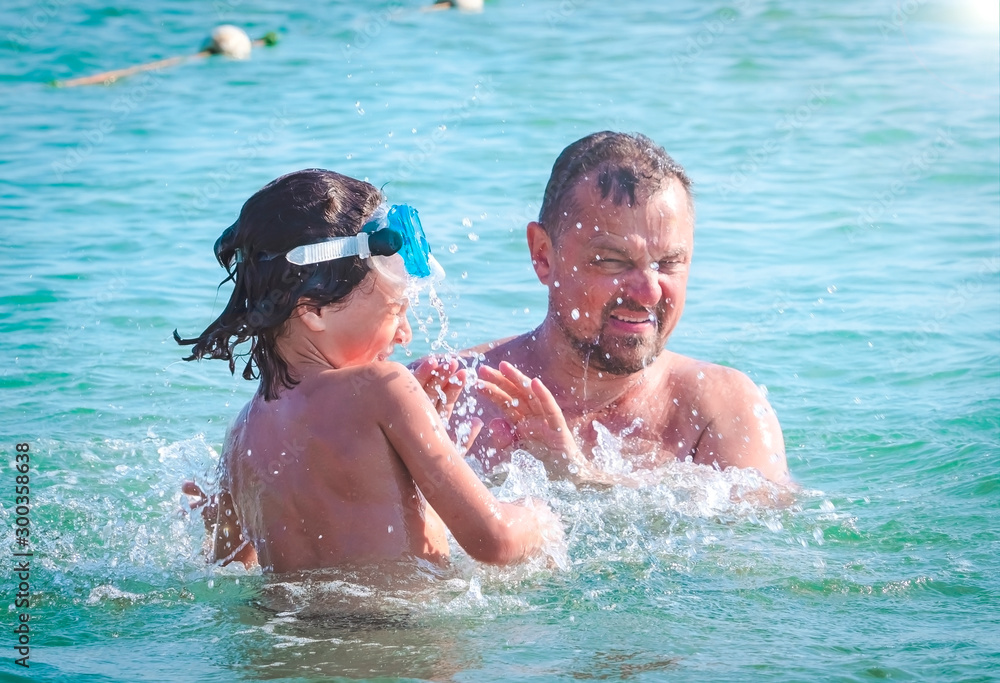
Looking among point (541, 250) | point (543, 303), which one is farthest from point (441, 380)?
point (543, 303)

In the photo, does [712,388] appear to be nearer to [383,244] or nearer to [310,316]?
[383,244]

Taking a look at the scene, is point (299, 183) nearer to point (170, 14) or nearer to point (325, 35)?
point (325, 35)

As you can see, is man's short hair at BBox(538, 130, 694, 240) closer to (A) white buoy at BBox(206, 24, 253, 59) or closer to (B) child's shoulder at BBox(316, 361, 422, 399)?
(B) child's shoulder at BBox(316, 361, 422, 399)

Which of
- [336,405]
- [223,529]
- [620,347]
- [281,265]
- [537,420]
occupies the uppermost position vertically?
[281,265]

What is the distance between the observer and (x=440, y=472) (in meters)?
3.42

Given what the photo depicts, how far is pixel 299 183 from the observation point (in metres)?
3.56

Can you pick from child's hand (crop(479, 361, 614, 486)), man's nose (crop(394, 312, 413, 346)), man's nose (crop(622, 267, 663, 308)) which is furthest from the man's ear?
man's nose (crop(394, 312, 413, 346))

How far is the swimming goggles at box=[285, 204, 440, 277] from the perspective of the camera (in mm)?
3531

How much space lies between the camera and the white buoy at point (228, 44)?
47.3 ft

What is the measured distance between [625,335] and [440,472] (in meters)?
1.45

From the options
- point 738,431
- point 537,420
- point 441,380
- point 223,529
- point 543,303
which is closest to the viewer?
point 441,380

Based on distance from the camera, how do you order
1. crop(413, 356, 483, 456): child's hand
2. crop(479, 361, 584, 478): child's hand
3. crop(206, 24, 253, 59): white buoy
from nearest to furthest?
crop(413, 356, 483, 456): child's hand
crop(479, 361, 584, 478): child's hand
crop(206, 24, 253, 59): white buoy

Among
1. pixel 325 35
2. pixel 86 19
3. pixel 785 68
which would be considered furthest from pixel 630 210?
pixel 86 19

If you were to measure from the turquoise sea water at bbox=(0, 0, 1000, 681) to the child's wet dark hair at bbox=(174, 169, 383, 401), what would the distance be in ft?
2.38
